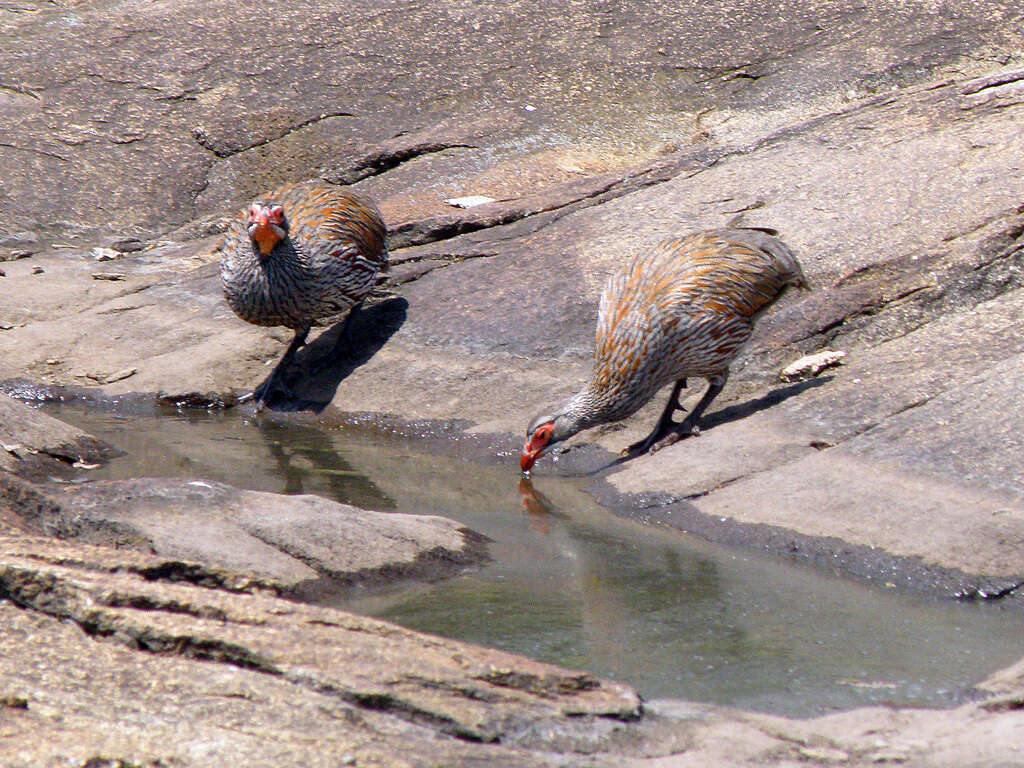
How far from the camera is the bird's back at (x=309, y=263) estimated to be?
825 cm

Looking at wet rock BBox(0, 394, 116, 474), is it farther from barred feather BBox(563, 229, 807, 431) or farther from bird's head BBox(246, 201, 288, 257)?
barred feather BBox(563, 229, 807, 431)

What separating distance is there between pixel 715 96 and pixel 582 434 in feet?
17.4

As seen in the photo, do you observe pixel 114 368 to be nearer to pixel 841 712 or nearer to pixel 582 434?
pixel 582 434

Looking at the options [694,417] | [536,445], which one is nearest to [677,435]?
[694,417]

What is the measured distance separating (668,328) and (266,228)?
108 inches

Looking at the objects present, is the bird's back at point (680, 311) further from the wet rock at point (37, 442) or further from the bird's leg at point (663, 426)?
the wet rock at point (37, 442)

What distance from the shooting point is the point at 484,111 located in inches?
457

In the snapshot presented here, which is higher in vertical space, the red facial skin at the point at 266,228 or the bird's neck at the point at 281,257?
the red facial skin at the point at 266,228

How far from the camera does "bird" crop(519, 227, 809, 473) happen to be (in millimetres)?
6918

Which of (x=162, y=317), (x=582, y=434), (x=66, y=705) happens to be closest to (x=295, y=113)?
(x=162, y=317)

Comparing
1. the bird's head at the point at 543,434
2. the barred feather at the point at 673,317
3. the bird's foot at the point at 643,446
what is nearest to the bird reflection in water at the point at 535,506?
the bird's head at the point at 543,434

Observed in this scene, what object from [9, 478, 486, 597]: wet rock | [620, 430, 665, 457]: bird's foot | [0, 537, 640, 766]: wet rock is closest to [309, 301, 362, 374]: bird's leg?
[620, 430, 665, 457]: bird's foot

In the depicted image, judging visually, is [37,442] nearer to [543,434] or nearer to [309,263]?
[309,263]

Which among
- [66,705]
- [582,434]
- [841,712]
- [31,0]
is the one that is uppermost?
[31,0]
